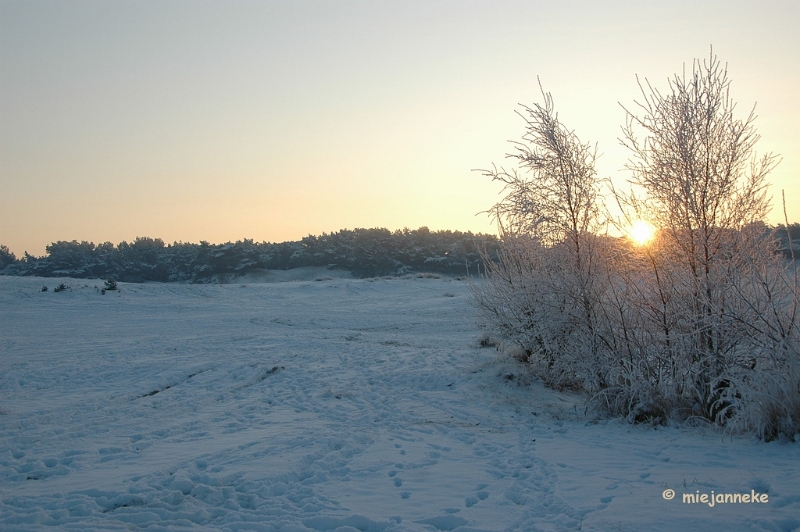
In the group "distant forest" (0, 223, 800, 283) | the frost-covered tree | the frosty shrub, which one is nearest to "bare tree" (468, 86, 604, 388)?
the frosty shrub

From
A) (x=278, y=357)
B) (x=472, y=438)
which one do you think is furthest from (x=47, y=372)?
(x=472, y=438)

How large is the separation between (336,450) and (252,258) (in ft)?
129

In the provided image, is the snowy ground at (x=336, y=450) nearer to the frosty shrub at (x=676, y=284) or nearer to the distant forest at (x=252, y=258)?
the frosty shrub at (x=676, y=284)

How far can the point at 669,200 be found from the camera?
7.34 metres

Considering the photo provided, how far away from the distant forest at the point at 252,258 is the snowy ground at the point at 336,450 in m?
29.4

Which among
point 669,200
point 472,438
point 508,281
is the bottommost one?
point 472,438

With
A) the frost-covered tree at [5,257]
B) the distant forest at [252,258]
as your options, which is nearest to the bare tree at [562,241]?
the distant forest at [252,258]

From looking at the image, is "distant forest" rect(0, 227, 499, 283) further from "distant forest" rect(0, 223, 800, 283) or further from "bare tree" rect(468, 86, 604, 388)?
"bare tree" rect(468, 86, 604, 388)

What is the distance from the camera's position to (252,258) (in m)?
44.2

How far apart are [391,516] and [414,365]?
739cm

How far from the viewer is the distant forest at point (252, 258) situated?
43.5m

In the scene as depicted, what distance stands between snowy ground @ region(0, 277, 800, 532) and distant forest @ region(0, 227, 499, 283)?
29438 millimetres

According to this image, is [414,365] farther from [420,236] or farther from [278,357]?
[420,236]

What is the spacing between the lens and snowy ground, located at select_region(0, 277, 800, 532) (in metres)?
4.48
